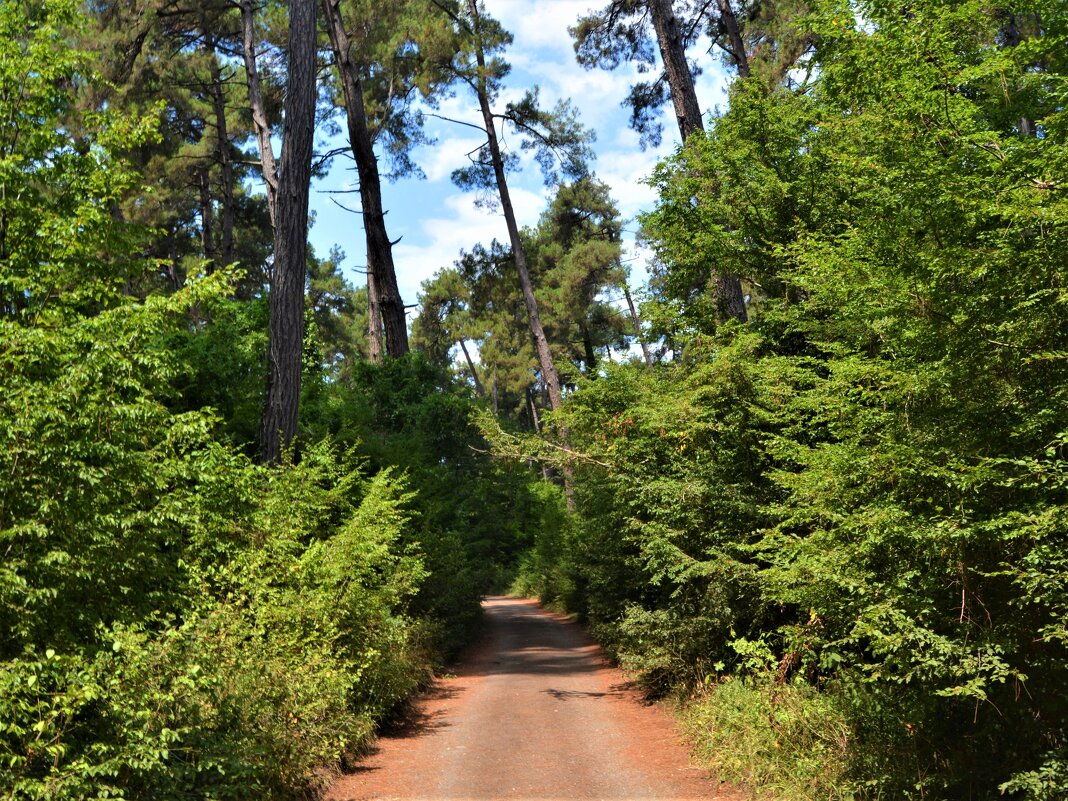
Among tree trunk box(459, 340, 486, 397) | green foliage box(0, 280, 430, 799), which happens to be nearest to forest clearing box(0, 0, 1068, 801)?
green foliage box(0, 280, 430, 799)

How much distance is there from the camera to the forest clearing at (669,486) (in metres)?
4.88

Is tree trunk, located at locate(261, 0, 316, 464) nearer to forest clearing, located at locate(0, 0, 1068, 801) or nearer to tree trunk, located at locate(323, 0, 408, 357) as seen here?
forest clearing, located at locate(0, 0, 1068, 801)

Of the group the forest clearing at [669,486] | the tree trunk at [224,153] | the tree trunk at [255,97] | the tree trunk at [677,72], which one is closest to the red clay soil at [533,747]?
the forest clearing at [669,486]

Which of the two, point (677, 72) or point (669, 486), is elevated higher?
point (677, 72)

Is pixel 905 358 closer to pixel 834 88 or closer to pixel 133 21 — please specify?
pixel 834 88

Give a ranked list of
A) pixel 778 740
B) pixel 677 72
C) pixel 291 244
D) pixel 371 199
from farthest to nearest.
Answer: pixel 371 199 < pixel 677 72 < pixel 291 244 < pixel 778 740

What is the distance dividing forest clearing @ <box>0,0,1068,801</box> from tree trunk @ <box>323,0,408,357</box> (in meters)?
5.41

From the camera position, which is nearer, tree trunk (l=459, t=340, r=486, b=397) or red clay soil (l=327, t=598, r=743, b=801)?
red clay soil (l=327, t=598, r=743, b=801)

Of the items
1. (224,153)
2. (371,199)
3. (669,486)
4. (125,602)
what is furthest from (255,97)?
(125,602)

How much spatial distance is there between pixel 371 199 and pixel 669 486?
14.2 metres

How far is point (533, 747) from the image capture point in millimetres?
9727

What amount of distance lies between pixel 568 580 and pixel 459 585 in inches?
343

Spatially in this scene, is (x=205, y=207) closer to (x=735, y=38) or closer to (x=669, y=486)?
(x=735, y=38)

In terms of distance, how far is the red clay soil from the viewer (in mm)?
7957
